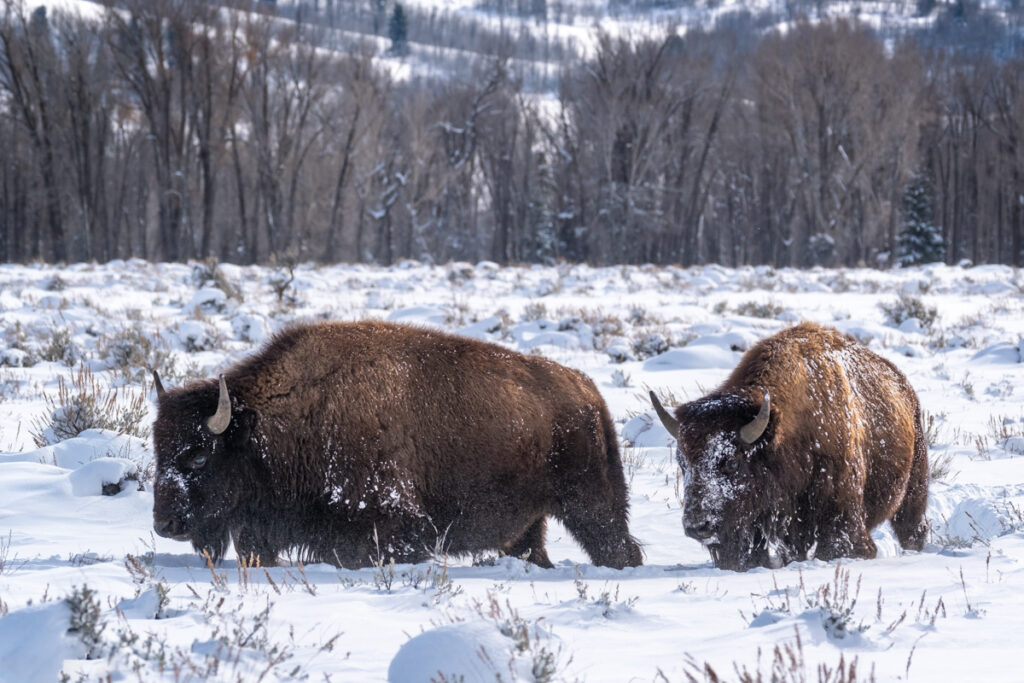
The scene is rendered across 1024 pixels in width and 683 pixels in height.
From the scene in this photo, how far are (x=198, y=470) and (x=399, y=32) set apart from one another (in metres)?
175

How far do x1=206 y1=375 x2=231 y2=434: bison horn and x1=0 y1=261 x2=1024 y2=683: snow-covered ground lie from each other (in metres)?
0.65

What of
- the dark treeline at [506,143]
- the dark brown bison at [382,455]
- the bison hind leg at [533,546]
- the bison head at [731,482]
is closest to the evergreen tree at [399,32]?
the dark treeline at [506,143]

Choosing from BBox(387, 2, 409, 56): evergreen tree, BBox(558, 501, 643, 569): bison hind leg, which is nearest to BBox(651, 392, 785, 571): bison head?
BBox(558, 501, 643, 569): bison hind leg

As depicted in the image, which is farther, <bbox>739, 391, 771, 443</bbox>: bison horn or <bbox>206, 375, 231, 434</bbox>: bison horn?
<bbox>739, 391, 771, 443</bbox>: bison horn

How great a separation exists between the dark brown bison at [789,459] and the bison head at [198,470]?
2.19 meters

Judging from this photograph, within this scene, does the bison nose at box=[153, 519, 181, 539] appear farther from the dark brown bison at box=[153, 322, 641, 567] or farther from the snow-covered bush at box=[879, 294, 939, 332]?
the snow-covered bush at box=[879, 294, 939, 332]

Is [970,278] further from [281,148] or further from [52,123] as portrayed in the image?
[52,123]

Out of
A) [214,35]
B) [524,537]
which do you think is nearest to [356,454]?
[524,537]

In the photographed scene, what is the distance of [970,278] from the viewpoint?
24.7 meters

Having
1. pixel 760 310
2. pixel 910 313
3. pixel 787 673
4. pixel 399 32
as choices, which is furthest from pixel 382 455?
pixel 399 32

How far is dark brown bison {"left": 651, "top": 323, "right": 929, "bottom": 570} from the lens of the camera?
4645 mm

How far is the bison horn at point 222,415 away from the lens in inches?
169

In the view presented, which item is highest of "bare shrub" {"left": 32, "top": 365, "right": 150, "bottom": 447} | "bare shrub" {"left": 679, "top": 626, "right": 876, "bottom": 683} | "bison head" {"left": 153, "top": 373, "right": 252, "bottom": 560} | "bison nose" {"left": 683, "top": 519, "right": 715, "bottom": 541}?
"bare shrub" {"left": 679, "top": 626, "right": 876, "bottom": 683}

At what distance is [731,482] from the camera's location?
465 cm
